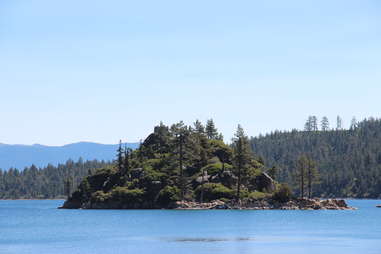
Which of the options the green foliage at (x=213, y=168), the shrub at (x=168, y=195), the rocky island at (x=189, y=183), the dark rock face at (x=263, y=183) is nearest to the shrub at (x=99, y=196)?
the rocky island at (x=189, y=183)

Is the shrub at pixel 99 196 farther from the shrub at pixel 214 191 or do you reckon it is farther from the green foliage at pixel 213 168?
the green foliage at pixel 213 168

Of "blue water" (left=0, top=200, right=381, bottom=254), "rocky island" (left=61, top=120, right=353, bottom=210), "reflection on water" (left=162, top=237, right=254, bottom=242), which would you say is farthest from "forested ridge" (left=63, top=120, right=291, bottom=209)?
"reflection on water" (left=162, top=237, right=254, bottom=242)

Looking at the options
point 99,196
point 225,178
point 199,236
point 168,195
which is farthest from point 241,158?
point 199,236

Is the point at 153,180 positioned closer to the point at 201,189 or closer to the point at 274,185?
the point at 201,189

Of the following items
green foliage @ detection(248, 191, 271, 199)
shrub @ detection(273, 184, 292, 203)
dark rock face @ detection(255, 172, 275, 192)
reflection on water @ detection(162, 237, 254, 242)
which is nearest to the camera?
reflection on water @ detection(162, 237, 254, 242)

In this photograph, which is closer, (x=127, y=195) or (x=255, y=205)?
(x=255, y=205)

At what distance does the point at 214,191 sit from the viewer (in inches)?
6038

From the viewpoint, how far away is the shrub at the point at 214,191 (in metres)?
153

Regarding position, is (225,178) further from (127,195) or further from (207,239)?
(207,239)

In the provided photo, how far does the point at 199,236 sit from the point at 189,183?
77762 millimetres

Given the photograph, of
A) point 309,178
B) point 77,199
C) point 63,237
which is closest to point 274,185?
point 309,178

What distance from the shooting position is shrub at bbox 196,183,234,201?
153 metres

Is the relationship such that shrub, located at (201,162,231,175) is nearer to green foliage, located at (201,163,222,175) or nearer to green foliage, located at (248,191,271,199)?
green foliage, located at (201,163,222,175)

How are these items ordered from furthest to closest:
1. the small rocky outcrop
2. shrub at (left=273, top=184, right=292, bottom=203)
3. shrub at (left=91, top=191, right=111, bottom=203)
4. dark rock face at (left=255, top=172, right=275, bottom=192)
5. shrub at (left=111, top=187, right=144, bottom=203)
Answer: shrub at (left=91, top=191, right=111, bottom=203) < dark rock face at (left=255, top=172, right=275, bottom=192) < shrub at (left=111, top=187, right=144, bottom=203) < the small rocky outcrop < shrub at (left=273, top=184, right=292, bottom=203)
